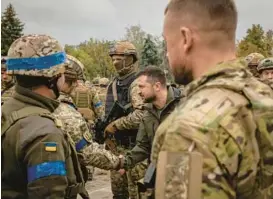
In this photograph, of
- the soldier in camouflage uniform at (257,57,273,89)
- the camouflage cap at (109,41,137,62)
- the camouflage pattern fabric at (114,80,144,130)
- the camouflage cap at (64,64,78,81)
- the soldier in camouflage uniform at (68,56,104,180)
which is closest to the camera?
the camouflage cap at (64,64,78,81)

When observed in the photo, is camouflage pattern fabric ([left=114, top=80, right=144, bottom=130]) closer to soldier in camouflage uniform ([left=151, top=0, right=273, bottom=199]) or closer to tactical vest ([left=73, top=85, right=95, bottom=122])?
tactical vest ([left=73, top=85, right=95, bottom=122])

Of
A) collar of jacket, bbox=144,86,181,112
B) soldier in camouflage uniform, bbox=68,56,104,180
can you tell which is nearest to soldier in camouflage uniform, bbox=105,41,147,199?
collar of jacket, bbox=144,86,181,112

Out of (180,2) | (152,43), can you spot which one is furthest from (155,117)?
(152,43)

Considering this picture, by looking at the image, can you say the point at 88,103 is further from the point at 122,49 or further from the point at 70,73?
the point at 70,73

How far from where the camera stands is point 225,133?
1.62 m

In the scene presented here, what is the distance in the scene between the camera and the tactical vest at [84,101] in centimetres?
837

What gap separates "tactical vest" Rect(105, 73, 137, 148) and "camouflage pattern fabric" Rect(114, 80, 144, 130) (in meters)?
0.19

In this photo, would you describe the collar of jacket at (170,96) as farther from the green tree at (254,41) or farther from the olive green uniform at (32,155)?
the green tree at (254,41)

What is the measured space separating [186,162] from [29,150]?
132cm

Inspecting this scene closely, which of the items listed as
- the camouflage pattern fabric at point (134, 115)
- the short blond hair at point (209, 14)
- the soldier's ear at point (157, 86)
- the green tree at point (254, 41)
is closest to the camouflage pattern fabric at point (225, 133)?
the short blond hair at point (209, 14)

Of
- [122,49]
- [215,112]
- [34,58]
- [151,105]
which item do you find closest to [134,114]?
[151,105]

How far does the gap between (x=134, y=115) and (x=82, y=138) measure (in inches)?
98.7

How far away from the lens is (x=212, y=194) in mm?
1599

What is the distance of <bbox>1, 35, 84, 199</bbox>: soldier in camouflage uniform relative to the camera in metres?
2.68
